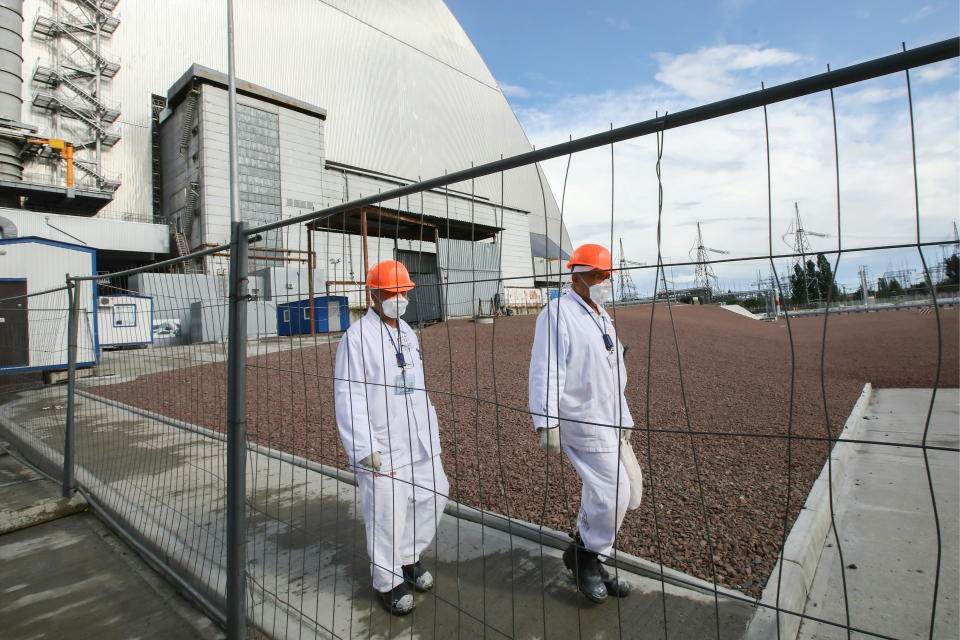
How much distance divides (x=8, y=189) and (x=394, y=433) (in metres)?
28.7

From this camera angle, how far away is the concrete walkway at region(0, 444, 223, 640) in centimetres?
240

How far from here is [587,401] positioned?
2311 millimetres

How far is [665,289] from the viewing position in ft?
4.66

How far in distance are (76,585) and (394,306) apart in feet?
8.44

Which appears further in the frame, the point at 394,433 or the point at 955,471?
the point at 955,471

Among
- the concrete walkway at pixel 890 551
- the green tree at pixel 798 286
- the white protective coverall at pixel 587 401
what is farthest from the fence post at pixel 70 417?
the concrete walkway at pixel 890 551

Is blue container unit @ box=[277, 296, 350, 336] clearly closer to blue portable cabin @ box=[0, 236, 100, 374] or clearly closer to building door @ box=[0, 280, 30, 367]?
blue portable cabin @ box=[0, 236, 100, 374]

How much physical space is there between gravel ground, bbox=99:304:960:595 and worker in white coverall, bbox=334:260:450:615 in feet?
0.66

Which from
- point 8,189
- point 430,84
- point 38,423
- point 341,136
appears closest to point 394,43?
point 430,84

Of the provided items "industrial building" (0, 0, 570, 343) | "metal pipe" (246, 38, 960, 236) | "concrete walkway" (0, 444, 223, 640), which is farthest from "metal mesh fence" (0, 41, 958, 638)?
"industrial building" (0, 0, 570, 343)

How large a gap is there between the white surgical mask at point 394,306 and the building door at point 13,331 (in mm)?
Answer: 9811

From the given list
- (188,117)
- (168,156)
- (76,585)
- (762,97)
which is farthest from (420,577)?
(168,156)

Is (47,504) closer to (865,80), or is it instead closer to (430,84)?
(865,80)

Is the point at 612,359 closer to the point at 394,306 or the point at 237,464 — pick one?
the point at 394,306
